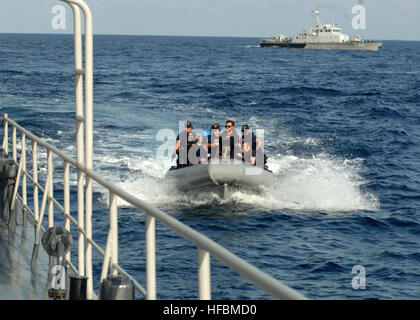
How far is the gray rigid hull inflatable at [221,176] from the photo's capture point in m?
15.4

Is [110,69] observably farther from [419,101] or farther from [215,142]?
[215,142]

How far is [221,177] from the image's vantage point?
15547mm

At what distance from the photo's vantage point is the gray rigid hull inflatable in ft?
50.4

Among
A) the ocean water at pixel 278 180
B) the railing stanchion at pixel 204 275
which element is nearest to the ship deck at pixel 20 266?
the railing stanchion at pixel 204 275

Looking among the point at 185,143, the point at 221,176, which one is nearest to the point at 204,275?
the point at 185,143

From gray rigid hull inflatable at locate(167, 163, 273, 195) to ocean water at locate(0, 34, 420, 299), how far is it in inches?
14.8

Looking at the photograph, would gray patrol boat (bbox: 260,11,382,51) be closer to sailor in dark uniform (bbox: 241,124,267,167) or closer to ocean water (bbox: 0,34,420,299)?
ocean water (bbox: 0,34,420,299)

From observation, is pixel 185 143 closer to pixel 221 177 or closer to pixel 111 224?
pixel 221 177

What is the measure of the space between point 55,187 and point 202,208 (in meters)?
3.53

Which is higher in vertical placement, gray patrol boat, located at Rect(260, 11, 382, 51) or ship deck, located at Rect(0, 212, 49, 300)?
gray patrol boat, located at Rect(260, 11, 382, 51)

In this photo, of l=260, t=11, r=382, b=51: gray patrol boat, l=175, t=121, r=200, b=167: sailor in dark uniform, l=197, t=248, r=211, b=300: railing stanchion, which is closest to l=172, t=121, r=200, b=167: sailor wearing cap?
l=175, t=121, r=200, b=167: sailor in dark uniform

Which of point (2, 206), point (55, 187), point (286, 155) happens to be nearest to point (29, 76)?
point (286, 155)

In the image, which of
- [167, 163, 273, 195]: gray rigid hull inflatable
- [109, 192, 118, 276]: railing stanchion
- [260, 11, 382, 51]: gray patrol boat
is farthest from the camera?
[260, 11, 382, 51]: gray patrol boat

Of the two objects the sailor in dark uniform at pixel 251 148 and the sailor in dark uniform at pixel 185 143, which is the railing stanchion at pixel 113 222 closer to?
the sailor in dark uniform at pixel 185 143
